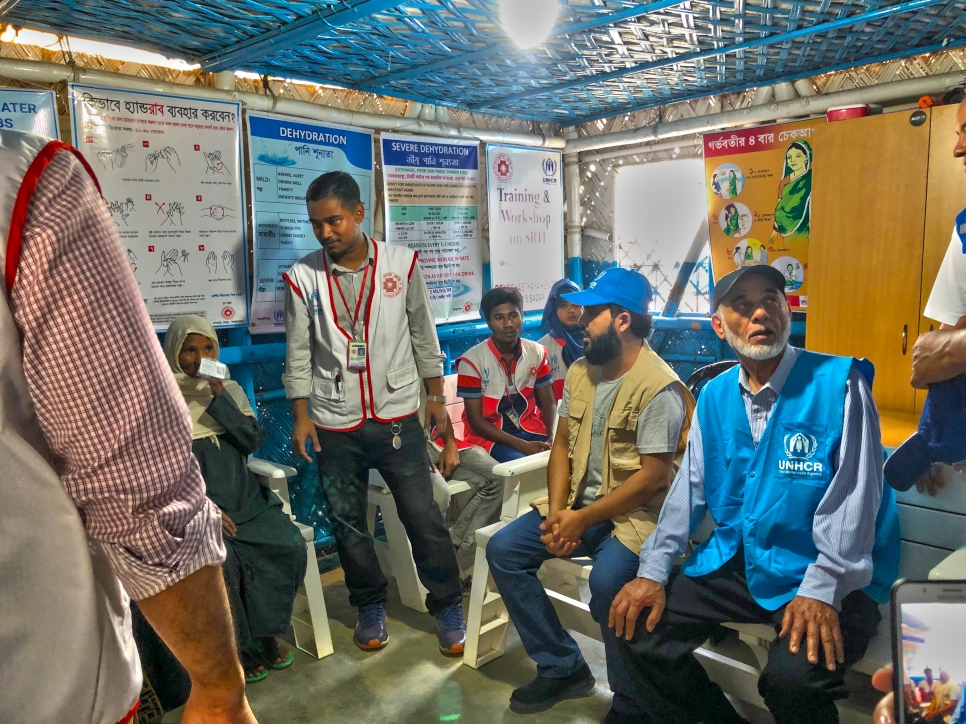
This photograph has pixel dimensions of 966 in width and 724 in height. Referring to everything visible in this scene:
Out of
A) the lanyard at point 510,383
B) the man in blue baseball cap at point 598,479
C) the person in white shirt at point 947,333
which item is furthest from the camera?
the lanyard at point 510,383

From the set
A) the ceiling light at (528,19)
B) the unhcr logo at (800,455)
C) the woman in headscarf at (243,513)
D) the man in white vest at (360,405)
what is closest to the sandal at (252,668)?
the woman in headscarf at (243,513)

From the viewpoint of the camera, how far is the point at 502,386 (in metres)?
3.93

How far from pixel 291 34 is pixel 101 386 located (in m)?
2.60

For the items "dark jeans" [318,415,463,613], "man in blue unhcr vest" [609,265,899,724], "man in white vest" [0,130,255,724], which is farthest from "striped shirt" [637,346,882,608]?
"man in white vest" [0,130,255,724]

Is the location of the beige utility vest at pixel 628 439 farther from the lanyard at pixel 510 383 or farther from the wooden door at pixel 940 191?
the wooden door at pixel 940 191

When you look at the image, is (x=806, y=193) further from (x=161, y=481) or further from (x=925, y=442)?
(x=161, y=481)

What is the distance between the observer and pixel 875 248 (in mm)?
3549

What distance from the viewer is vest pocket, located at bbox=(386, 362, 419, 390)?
3176 mm

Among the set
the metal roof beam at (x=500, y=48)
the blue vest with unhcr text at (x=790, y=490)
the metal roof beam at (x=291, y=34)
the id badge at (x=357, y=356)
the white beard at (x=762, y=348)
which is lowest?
the blue vest with unhcr text at (x=790, y=490)

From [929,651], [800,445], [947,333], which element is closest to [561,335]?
[800,445]

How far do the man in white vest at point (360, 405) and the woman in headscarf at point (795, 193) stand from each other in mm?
2471

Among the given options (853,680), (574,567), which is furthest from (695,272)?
(853,680)

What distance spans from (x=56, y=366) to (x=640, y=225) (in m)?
4.82

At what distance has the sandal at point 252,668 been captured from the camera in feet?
9.61
